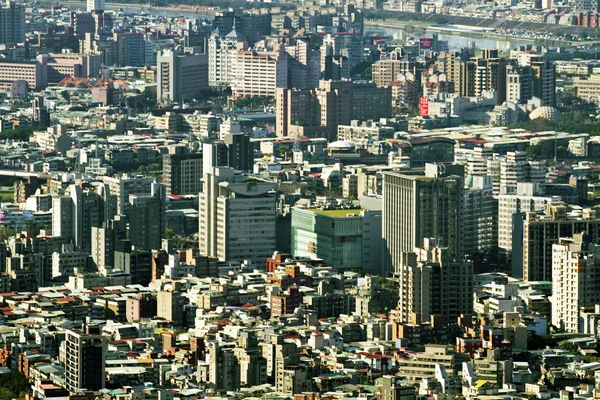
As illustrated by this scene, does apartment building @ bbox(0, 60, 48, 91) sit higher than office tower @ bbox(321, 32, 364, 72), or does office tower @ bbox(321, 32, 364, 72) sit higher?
office tower @ bbox(321, 32, 364, 72)

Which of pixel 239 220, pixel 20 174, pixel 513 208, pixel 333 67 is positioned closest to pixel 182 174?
pixel 20 174

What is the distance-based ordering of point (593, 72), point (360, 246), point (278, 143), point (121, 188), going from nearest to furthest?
point (360, 246) < point (121, 188) < point (278, 143) < point (593, 72)

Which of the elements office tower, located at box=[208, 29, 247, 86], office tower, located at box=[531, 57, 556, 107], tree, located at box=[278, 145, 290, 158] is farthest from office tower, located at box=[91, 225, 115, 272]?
office tower, located at box=[208, 29, 247, 86]

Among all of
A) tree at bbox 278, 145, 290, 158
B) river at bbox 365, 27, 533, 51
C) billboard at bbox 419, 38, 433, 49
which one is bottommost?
tree at bbox 278, 145, 290, 158

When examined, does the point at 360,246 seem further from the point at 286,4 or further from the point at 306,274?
the point at 286,4

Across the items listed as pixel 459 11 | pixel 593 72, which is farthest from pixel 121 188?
pixel 459 11

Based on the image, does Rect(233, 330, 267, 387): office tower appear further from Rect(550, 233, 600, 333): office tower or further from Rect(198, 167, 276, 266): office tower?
Rect(198, 167, 276, 266): office tower

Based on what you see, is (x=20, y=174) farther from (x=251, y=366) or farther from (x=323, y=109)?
(x=251, y=366)
